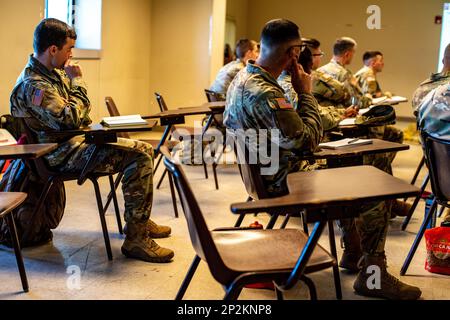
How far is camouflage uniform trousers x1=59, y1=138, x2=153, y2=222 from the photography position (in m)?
3.56

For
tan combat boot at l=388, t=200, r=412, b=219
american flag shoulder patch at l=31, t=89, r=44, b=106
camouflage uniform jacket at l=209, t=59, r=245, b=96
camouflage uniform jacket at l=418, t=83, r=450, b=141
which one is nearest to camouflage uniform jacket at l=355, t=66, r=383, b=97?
camouflage uniform jacket at l=209, t=59, r=245, b=96

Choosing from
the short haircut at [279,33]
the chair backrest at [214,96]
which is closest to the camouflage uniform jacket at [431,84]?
the chair backrest at [214,96]

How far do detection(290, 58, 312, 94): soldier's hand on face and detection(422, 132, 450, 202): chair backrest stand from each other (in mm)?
723

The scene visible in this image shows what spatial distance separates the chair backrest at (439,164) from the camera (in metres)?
3.24

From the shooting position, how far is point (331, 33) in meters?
12.6

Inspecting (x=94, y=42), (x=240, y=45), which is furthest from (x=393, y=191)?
(x=94, y=42)

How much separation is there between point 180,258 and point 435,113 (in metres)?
1.57

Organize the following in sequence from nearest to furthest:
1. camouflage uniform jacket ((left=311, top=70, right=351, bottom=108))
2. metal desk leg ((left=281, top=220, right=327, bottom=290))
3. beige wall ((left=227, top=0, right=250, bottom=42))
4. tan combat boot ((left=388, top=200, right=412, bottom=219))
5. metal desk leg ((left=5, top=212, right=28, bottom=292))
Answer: metal desk leg ((left=281, top=220, right=327, bottom=290)), metal desk leg ((left=5, top=212, right=28, bottom=292)), tan combat boot ((left=388, top=200, right=412, bottom=219)), camouflage uniform jacket ((left=311, top=70, right=351, bottom=108)), beige wall ((left=227, top=0, right=250, bottom=42))

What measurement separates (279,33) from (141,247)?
138 cm

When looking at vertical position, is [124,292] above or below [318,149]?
below

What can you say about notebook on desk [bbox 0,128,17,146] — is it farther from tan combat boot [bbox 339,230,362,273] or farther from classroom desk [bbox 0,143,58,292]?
tan combat boot [bbox 339,230,362,273]

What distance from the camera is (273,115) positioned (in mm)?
2820
